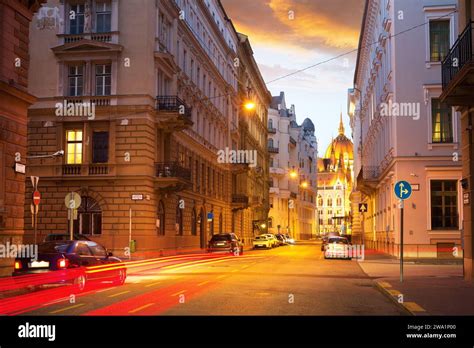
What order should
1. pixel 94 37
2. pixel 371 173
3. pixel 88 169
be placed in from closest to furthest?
pixel 88 169 → pixel 94 37 → pixel 371 173

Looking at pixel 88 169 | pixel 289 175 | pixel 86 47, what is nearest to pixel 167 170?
pixel 88 169

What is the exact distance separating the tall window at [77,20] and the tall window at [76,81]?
7.82 ft

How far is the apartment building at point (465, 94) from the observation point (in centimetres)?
1831

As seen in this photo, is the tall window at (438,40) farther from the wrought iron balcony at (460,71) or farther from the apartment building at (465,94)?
the wrought iron balcony at (460,71)

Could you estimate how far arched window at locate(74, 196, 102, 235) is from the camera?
39.0 m

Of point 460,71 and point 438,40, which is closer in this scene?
point 460,71

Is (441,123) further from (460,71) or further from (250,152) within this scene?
(250,152)

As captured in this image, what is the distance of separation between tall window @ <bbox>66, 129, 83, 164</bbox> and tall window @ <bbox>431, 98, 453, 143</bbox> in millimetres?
21654

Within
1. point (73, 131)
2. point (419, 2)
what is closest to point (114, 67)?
point (73, 131)

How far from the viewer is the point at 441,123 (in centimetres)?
3703

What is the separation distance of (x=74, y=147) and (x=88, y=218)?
465 cm

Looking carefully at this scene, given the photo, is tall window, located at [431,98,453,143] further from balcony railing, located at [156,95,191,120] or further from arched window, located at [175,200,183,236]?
arched window, located at [175,200,183,236]

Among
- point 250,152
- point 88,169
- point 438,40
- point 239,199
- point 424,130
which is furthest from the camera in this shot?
point 250,152

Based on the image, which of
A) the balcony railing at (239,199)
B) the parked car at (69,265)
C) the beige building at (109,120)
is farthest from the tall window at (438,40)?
the balcony railing at (239,199)
